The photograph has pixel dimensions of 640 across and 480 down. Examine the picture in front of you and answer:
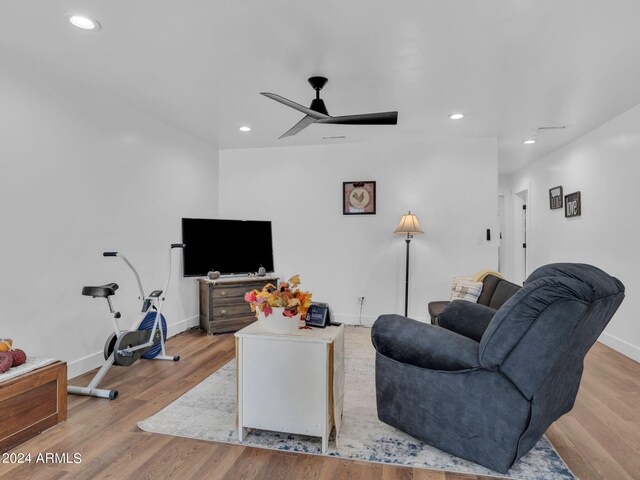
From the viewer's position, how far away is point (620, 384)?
10.1 feet

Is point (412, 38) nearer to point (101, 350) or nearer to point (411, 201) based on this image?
point (411, 201)

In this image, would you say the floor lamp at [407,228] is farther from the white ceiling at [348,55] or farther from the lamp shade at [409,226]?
the white ceiling at [348,55]

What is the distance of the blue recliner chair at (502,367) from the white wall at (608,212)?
2.31 m

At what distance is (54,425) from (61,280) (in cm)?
115

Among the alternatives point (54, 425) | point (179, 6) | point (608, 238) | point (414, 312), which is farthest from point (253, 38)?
point (608, 238)

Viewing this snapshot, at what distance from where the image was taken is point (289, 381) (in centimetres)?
205

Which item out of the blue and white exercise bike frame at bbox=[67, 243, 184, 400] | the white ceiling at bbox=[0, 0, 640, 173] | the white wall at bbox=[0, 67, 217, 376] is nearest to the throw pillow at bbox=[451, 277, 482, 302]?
the white ceiling at bbox=[0, 0, 640, 173]

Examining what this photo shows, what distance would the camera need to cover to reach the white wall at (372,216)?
15.7ft

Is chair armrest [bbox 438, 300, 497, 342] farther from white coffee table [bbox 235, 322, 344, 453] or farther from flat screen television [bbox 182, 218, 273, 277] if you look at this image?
flat screen television [bbox 182, 218, 273, 277]

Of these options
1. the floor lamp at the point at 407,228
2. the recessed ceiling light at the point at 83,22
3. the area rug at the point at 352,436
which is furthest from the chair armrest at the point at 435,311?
the recessed ceiling light at the point at 83,22

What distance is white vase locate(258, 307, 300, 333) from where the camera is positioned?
6.78ft

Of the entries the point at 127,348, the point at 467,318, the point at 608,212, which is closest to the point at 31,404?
the point at 127,348

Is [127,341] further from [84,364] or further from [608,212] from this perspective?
[608,212]

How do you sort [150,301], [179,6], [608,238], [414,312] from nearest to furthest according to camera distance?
[179,6]
[150,301]
[608,238]
[414,312]
